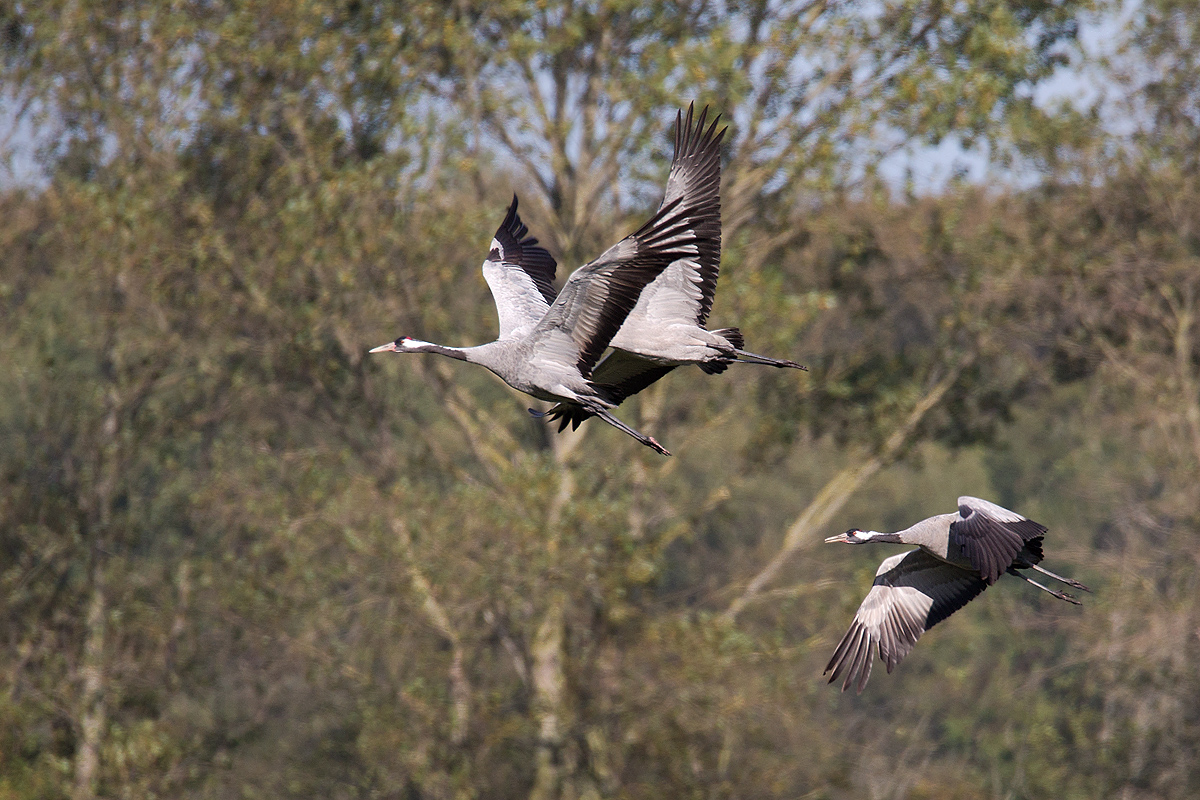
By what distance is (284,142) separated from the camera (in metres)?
19.3

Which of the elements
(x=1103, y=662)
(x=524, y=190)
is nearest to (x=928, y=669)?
(x=1103, y=662)

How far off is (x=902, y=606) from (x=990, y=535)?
1.44m

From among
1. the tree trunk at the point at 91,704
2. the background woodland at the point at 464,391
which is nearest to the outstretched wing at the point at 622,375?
the background woodland at the point at 464,391

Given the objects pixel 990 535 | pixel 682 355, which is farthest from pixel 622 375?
pixel 990 535

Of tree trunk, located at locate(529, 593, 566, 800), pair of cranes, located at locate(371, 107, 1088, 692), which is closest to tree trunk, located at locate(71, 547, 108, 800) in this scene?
tree trunk, located at locate(529, 593, 566, 800)

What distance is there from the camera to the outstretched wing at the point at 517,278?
9688 millimetres

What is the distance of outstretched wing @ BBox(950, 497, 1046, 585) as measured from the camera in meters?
7.31

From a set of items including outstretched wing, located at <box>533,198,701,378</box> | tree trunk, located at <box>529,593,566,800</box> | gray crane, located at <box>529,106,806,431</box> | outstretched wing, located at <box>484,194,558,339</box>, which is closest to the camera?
outstretched wing, located at <box>533,198,701,378</box>

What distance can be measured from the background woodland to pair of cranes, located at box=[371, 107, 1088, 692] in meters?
→ 6.74

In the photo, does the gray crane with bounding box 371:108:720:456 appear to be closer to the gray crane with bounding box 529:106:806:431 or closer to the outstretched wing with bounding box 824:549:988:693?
the gray crane with bounding box 529:106:806:431

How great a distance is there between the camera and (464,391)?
66.6 feet

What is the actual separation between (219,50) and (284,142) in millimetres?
1401

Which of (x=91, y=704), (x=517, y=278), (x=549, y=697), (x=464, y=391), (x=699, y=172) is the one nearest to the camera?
(x=699, y=172)

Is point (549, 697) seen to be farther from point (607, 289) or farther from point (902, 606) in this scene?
point (607, 289)
